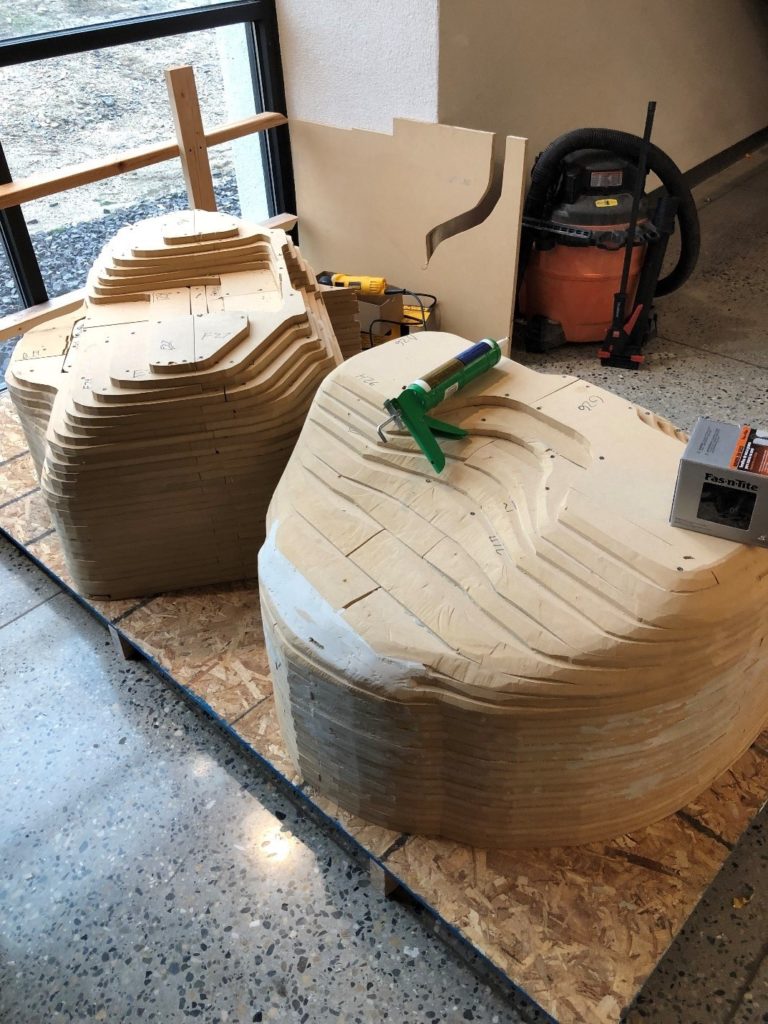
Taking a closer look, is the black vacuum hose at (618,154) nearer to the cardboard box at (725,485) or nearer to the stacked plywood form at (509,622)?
the stacked plywood form at (509,622)

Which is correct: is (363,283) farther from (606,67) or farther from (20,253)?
(606,67)

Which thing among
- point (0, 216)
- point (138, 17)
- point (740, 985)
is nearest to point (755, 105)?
point (138, 17)

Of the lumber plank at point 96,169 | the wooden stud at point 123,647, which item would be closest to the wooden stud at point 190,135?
the lumber plank at point 96,169

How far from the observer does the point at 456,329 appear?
4883 millimetres

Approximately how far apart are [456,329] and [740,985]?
12.0ft

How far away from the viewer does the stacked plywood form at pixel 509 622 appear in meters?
1.75

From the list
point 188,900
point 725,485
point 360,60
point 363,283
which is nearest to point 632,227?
point 363,283

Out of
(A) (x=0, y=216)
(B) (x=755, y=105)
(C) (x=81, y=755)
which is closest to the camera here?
(C) (x=81, y=755)

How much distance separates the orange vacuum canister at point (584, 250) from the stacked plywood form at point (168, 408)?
1.97m

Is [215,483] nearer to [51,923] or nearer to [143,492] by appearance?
[143,492]

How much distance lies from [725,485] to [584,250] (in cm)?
321

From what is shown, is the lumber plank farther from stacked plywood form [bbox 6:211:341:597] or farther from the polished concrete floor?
the polished concrete floor

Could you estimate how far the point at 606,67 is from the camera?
5.39 m

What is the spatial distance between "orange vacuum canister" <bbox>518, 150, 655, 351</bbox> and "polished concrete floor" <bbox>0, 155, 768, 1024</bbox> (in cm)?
315
